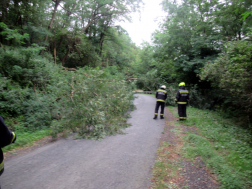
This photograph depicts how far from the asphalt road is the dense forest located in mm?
1063

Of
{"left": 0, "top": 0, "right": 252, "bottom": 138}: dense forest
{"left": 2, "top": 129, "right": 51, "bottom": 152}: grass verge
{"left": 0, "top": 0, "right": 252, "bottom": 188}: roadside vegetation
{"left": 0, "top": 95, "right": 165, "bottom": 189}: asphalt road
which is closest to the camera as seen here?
{"left": 0, "top": 95, "right": 165, "bottom": 189}: asphalt road

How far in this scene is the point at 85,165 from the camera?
3.97m

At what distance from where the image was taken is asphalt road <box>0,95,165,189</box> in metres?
3.26

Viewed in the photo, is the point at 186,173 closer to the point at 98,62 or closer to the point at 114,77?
the point at 114,77

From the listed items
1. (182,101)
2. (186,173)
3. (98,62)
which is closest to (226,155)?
(186,173)

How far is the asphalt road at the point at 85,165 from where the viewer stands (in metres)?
3.26

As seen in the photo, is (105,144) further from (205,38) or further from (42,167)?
Result: (205,38)

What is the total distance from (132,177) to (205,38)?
13664 mm

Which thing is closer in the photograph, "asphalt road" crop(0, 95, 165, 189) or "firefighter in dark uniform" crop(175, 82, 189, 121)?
"asphalt road" crop(0, 95, 165, 189)

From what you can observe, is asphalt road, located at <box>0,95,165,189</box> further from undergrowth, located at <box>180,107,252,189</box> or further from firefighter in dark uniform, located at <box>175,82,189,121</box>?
firefighter in dark uniform, located at <box>175,82,189,121</box>

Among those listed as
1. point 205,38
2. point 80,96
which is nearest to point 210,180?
point 80,96

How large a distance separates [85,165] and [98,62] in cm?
1809

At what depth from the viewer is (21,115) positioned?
6902 millimetres

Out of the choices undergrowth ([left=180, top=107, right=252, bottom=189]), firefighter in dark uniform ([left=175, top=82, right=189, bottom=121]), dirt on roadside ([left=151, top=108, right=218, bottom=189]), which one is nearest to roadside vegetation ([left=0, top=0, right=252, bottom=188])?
undergrowth ([left=180, top=107, right=252, bottom=189])
